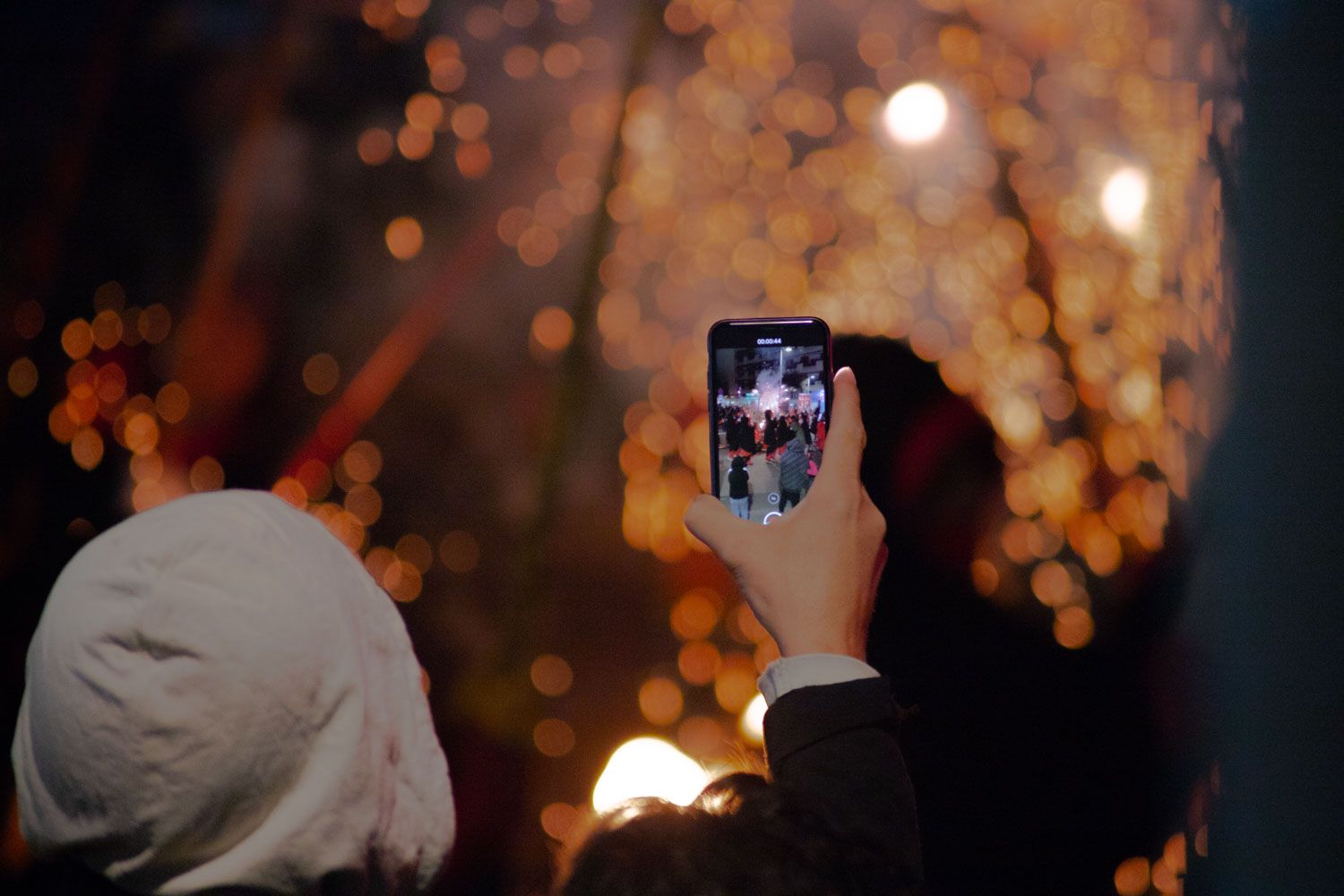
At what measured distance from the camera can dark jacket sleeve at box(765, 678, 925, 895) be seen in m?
0.36

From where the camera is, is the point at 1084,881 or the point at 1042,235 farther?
the point at 1042,235

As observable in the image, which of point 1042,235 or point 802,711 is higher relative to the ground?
point 1042,235

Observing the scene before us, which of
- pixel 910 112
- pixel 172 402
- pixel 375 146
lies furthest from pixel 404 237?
pixel 910 112

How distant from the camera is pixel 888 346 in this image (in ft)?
2.80

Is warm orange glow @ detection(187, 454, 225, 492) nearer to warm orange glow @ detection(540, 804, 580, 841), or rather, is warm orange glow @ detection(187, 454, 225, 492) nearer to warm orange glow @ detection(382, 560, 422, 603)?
warm orange glow @ detection(382, 560, 422, 603)

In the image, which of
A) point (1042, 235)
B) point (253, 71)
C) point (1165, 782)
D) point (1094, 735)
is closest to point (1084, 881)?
point (1094, 735)

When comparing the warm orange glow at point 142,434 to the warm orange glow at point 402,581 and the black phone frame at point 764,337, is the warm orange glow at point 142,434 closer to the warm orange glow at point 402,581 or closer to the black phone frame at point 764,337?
the warm orange glow at point 402,581

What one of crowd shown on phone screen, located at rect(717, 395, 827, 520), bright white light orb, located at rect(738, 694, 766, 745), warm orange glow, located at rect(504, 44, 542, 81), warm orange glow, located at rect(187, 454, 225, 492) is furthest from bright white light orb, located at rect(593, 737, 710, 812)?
warm orange glow, located at rect(504, 44, 542, 81)

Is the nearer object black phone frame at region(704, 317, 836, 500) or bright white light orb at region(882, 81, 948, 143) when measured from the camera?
black phone frame at region(704, 317, 836, 500)

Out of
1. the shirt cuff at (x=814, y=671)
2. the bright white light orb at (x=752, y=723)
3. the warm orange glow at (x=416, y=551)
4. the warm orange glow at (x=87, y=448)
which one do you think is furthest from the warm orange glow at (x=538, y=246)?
the shirt cuff at (x=814, y=671)

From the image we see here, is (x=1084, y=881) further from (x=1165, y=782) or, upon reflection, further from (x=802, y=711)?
(x=802, y=711)

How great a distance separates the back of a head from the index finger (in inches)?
11.4

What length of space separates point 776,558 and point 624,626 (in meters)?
1.53

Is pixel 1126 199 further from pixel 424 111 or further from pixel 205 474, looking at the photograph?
pixel 205 474
